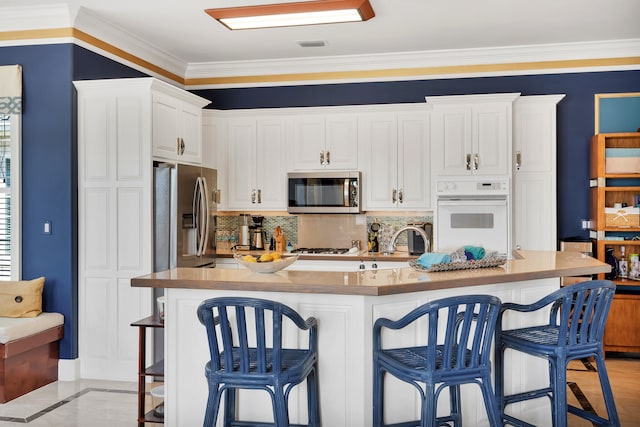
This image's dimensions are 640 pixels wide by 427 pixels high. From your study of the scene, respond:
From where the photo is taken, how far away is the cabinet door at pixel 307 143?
5965mm

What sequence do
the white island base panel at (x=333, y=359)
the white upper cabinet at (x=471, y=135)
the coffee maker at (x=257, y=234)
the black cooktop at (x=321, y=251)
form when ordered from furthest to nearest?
the coffee maker at (x=257, y=234)
the black cooktop at (x=321, y=251)
the white upper cabinet at (x=471, y=135)
the white island base panel at (x=333, y=359)

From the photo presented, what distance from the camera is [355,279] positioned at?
2939 mm

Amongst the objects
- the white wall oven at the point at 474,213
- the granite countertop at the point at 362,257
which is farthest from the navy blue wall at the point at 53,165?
the white wall oven at the point at 474,213

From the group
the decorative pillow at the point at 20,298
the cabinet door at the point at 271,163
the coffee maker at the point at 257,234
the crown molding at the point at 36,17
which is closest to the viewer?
the decorative pillow at the point at 20,298

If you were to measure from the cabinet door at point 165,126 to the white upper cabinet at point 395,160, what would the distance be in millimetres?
1801

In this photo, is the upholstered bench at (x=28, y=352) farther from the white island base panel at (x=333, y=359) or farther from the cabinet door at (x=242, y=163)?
the cabinet door at (x=242, y=163)

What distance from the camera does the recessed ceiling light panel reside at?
171 inches

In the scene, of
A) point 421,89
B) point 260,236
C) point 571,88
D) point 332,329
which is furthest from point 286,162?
point 332,329

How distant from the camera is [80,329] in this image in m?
4.73

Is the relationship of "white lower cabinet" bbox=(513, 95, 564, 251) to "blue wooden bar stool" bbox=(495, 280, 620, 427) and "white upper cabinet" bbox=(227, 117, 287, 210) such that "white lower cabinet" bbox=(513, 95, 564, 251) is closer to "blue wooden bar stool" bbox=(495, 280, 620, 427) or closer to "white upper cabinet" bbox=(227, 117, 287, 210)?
"white upper cabinet" bbox=(227, 117, 287, 210)

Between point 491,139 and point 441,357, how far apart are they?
10.5 feet

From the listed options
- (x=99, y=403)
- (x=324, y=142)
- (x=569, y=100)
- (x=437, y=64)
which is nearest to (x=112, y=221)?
(x=99, y=403)

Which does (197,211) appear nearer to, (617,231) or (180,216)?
(180,216)

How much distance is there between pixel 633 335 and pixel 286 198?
3.40m
